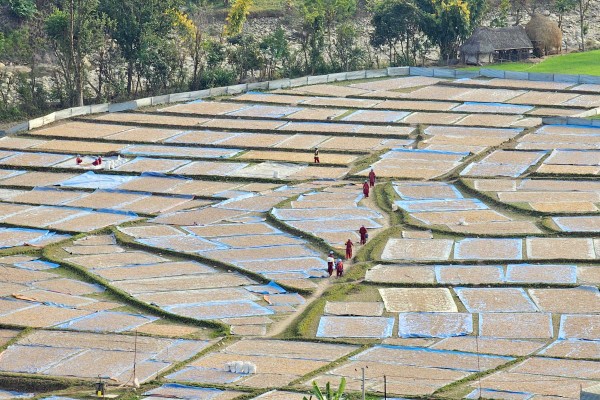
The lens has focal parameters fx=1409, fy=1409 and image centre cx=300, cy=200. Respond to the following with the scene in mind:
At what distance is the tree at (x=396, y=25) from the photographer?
65.0m

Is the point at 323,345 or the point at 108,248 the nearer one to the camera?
the point at 323,345

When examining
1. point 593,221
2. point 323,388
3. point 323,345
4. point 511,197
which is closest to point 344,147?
point 511,197

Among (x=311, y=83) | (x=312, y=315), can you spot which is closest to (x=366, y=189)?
(x=312, y=315)

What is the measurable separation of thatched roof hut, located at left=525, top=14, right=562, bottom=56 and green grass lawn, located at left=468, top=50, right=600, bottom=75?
2.10ft

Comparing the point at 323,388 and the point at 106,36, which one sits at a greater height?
the point at 106,36

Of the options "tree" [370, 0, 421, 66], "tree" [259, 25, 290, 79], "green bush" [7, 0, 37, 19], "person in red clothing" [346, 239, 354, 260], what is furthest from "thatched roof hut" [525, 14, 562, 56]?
"person in red clothing" [346, 239, 354, 260]

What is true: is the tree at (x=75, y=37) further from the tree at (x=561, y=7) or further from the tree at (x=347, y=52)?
the tree at (x=561, y=7)

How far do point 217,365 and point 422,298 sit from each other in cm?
636

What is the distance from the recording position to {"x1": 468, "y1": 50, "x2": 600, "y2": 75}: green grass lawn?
203ft

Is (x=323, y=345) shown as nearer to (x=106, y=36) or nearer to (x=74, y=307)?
(x=74, y=307)

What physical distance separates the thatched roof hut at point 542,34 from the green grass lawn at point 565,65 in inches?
25.2

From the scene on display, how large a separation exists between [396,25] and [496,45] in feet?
15.9

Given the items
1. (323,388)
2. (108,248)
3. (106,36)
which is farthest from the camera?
(106,36)

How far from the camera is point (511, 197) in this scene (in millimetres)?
42000
